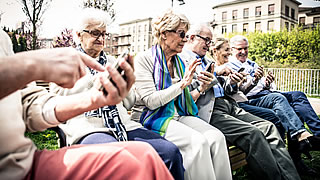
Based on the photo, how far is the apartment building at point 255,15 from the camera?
4944cm

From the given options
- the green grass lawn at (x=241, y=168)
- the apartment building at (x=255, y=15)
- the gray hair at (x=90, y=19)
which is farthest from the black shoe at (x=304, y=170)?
the apartment building at (x=255, y=15)

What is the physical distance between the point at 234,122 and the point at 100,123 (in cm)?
152

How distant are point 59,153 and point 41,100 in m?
0.34

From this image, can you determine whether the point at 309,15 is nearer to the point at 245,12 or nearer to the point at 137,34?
the point at 245,12

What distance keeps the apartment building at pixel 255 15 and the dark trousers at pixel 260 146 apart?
50.9m

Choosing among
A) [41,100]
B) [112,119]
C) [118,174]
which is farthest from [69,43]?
[118,174]

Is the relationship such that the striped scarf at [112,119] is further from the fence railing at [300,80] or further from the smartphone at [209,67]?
the fence railing at [300,80]

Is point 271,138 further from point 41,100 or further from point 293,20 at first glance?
point 293,20

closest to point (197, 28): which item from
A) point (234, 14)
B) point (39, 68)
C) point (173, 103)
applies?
point (173, 103)

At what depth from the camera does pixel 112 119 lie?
6.86 feet

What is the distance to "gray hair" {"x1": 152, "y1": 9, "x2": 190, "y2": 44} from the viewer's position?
282 cm

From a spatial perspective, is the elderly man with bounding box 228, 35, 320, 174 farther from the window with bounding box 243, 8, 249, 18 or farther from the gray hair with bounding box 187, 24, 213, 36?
the window with bounding box 243, 8, 249, 18

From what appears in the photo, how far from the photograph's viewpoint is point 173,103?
267cm

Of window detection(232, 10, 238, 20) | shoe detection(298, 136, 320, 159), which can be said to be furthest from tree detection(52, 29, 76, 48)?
window detection(232, 10, 238, 20)
